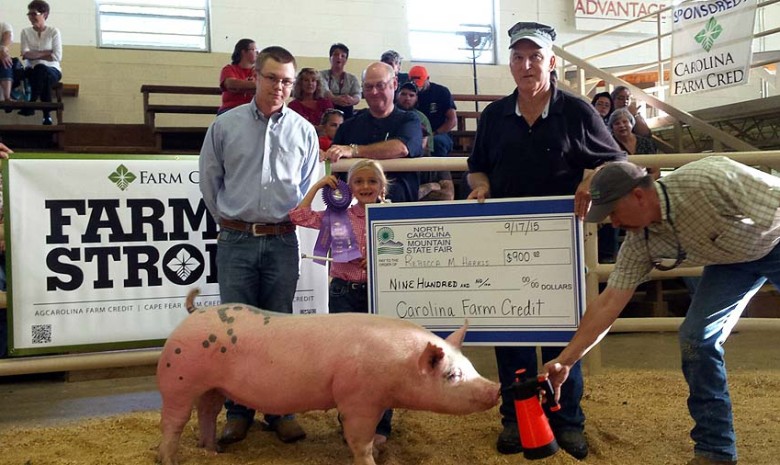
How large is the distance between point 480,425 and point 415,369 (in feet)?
3.52

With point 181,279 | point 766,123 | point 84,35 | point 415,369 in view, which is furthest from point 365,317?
point 766,123

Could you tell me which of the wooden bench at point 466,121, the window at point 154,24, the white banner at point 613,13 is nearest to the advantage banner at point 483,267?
the wooden bench at point 466,121

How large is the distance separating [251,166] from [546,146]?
1304 mm

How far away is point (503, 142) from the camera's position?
126 inches

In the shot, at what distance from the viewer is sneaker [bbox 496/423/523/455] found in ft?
10.3

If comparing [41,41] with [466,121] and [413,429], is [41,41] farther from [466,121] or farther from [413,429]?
[413,429]

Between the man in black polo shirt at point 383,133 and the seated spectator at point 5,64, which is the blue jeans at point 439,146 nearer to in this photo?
the man in black polo shirt at point 383,133

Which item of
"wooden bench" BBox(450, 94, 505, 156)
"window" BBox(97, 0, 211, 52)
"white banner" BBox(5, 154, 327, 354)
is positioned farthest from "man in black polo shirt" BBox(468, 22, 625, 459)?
"window" BBox(97, 0, 211, 52)

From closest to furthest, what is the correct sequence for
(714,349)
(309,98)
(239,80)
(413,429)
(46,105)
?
(714,349), (413,429), (239,80), (309,98), (46,105)

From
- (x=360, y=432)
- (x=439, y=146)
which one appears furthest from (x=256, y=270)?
(x=439, y=146)

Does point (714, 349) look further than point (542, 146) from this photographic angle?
No

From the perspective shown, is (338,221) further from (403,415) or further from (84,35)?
(84,35)

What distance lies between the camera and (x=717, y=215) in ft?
8.25

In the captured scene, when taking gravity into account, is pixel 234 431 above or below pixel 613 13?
below
